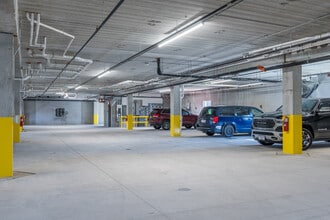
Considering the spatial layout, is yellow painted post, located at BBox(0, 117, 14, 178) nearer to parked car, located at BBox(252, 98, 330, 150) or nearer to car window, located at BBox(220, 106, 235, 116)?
parked car, located at BBox(252, 98, 330, 150)

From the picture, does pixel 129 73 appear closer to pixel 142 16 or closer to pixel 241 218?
pixel 142 16

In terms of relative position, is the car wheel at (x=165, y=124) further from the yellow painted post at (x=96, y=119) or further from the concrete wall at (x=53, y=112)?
the concrete wall at (x=53, y=112)

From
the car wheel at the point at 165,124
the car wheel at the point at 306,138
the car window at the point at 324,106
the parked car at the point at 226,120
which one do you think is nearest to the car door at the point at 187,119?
the car wheel at the point at 165,124

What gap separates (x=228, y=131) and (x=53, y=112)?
24189 mm

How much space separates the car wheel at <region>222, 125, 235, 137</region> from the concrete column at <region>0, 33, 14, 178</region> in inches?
407

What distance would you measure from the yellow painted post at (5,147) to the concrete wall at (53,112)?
94.6ft

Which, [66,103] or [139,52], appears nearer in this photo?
[139,52]

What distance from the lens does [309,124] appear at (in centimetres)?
1016

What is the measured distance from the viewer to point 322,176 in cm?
598

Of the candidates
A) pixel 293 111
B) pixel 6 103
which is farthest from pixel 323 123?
pixel 6 103

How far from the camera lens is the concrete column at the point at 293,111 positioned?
371 inches

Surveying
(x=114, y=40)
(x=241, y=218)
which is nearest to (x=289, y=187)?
(x=241, y=218)

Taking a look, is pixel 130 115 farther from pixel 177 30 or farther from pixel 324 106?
pixel 177 30

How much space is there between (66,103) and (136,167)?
1159 inches
